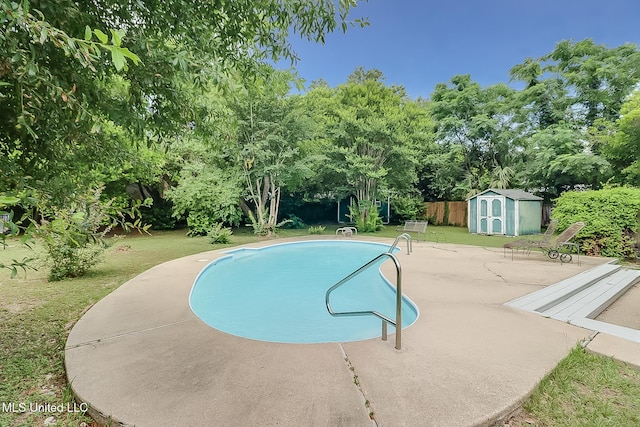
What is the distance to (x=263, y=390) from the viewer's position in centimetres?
219

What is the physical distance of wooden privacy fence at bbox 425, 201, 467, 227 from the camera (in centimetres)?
1830

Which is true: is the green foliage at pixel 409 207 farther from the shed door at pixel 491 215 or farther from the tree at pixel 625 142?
the tree at pixel 625 142

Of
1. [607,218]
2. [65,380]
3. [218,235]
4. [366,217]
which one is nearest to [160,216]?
[218,235]

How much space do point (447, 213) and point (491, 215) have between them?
17.3 ft

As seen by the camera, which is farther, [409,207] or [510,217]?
[409,207]

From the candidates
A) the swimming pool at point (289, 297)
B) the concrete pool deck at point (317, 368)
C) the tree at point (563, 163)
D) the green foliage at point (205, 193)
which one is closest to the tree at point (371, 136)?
the green foliage at point (205, 193)

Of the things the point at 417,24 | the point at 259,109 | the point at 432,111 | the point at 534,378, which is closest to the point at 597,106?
the point at 432,111

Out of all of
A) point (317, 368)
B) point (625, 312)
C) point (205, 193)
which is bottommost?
point (625, 312)

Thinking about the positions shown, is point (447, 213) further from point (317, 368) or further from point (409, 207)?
point (317, 368)

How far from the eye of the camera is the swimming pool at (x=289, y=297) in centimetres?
425

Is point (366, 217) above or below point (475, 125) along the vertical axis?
below

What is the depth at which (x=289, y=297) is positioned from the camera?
5875 mm

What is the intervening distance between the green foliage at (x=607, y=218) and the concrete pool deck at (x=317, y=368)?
5462 mm

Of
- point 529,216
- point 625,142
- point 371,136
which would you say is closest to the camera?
point 625,142
